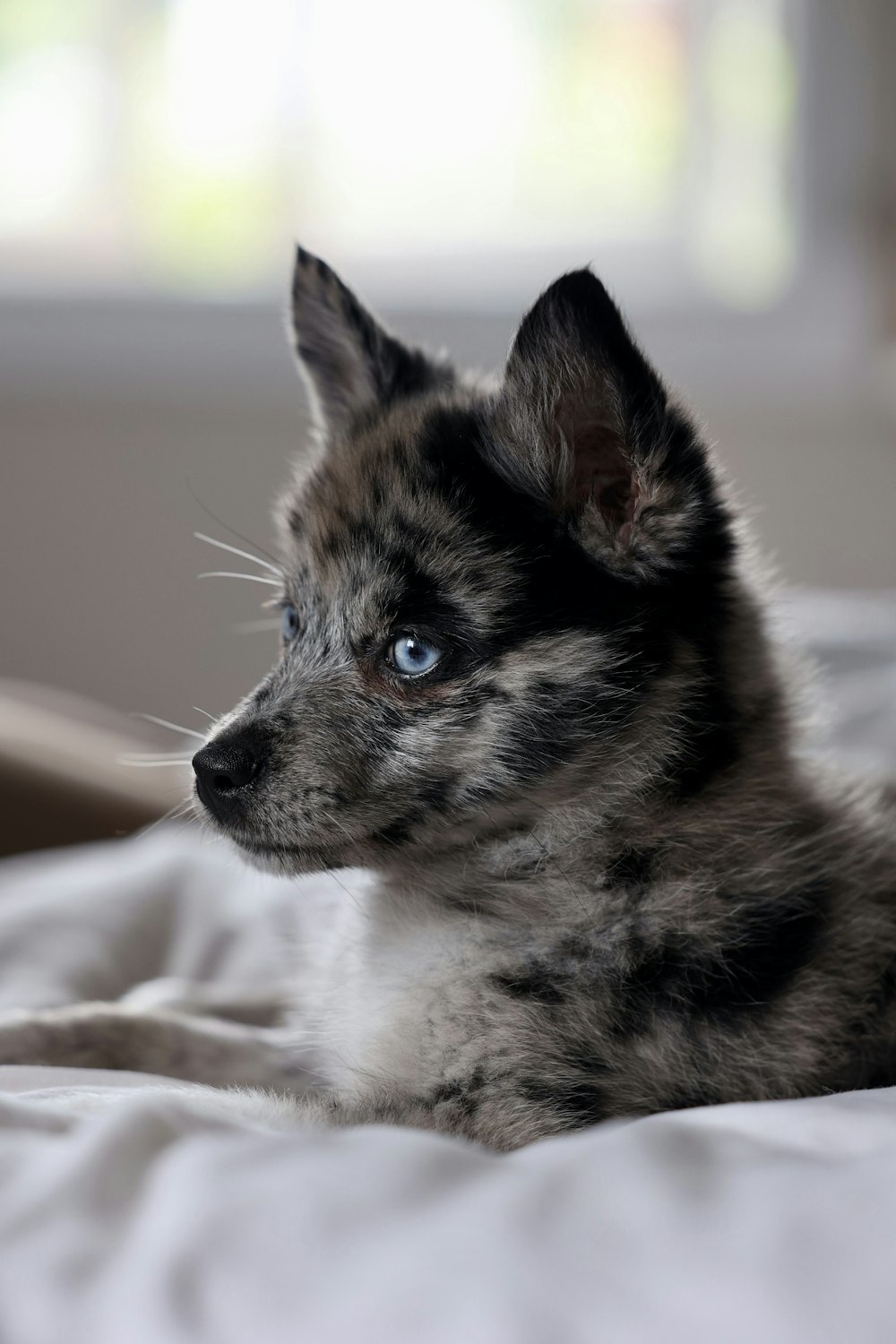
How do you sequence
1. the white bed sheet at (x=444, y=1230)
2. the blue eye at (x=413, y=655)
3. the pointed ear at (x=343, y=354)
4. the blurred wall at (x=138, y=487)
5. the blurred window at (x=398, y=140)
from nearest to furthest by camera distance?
the white bed sheet at (x=444, y=1230) → the blue eye at (x=413, y=655) → the pointed ear at (x=343, y=354) → the blurred wall at (x=138, y=487) → the blurred window at (x=398, y=140)

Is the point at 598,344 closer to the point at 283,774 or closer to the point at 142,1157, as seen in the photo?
the point at 283,774

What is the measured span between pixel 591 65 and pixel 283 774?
3.85 m

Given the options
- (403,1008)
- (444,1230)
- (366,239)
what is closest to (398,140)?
(366,239)

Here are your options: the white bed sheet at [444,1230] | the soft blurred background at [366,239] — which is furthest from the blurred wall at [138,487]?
the white bed sheet at [444,1230]

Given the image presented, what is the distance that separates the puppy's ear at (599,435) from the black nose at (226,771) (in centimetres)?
39

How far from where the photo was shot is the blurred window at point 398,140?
4332 millimetres

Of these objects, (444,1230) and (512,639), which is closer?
(444,1230)

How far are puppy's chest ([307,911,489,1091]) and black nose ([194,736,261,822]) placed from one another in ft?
0.73

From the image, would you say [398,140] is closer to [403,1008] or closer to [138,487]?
[138,487]

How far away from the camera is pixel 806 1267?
748 millimetres

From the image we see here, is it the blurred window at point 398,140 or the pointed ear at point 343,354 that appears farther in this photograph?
the blurred window at point 398,140

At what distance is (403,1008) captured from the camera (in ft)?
4.25

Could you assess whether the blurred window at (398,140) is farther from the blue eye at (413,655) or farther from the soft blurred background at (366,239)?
→ the blue eye at (413,655)

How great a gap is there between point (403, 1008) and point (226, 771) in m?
0.30
